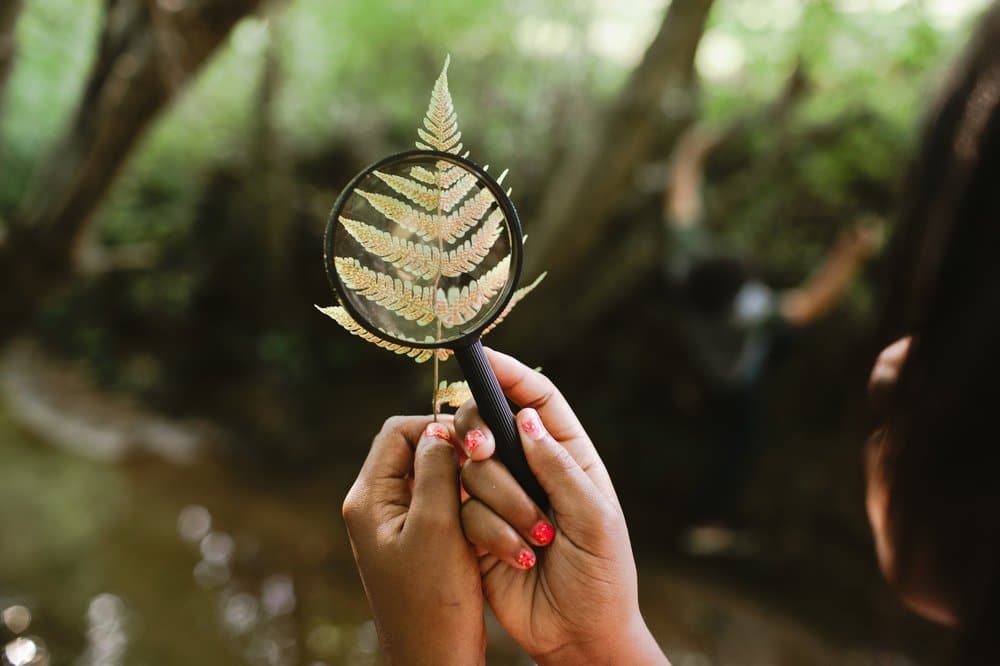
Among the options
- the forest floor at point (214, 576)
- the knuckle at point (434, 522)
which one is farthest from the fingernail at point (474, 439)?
the forest floor at point (214, 576)

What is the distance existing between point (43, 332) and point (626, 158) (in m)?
7.44

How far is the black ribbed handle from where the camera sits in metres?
1.00

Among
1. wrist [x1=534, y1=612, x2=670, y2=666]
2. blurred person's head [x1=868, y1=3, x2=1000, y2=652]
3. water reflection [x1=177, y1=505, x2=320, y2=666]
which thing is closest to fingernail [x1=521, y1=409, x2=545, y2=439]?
wrist [x1=534, y1=612, x2=670, y2=666]

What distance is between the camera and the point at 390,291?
1026mm

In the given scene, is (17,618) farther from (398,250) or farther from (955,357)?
(955,357)

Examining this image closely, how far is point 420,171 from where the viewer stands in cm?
102

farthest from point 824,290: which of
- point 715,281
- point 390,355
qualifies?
point 390,355

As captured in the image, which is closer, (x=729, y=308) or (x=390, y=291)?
(x=390, y=291)

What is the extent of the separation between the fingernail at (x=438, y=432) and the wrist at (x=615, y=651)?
397mm

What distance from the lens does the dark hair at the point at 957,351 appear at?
2.88 feet

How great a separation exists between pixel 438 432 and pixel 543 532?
24cm

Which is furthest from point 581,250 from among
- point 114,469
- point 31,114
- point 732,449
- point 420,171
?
point 31,114

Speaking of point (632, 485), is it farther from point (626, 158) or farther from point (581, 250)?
point (626, 158)

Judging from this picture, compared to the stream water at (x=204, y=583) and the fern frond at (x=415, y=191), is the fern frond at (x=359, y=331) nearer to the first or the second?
the fern frond at (x=415, y=191)
